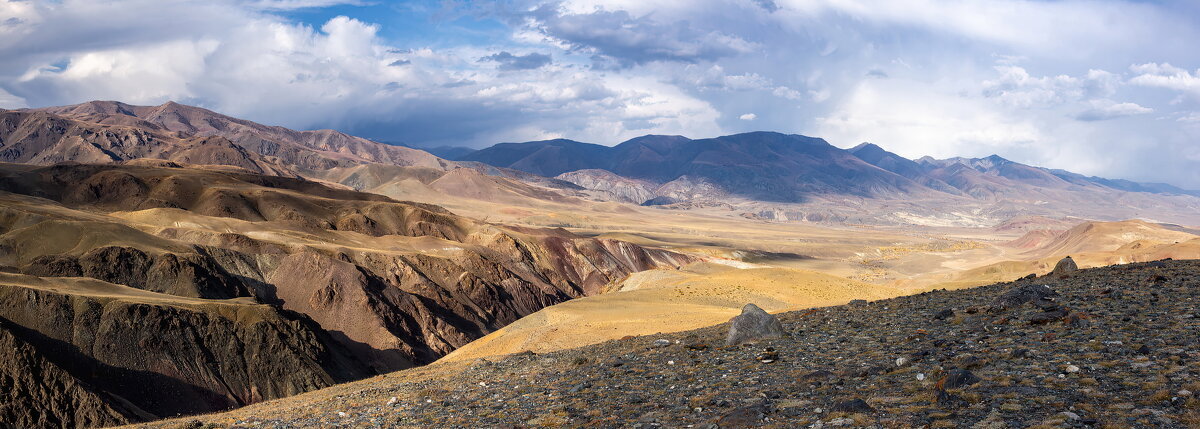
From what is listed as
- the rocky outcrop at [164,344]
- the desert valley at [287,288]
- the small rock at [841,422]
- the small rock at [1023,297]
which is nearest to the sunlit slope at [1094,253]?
the desert valley at [287,288]

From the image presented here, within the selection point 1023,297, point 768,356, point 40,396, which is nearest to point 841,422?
point 768,356

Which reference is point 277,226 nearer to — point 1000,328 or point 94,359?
point 94,359

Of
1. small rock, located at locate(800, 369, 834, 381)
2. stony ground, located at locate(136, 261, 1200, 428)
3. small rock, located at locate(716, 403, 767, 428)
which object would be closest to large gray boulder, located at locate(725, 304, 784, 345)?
stony ground, located at locate(136, 261, 1200, 428)

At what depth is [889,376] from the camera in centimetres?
1285

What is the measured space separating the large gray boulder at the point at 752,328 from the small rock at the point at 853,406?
341 inches

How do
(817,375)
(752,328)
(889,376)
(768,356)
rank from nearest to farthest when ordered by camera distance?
(889,376) < (817,375) < (768,356) < (752,328)

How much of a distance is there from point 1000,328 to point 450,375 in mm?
15673

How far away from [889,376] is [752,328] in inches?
290

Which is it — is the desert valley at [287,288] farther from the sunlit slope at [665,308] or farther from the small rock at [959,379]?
the small rock at [959,379]

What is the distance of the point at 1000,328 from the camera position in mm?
15789

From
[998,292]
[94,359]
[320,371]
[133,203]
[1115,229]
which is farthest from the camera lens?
[1115,229]

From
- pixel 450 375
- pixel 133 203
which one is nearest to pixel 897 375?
pixel 450 375

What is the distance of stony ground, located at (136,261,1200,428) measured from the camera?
33.5 feet

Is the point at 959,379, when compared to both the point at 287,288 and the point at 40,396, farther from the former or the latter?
the point at 287,288
